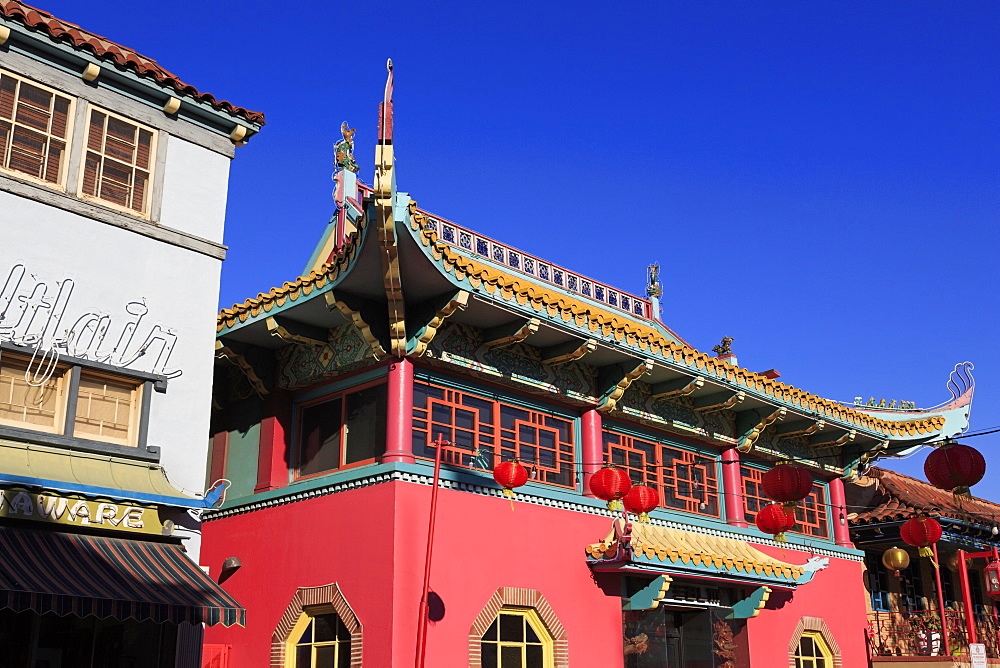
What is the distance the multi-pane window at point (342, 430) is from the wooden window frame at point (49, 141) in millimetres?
5826

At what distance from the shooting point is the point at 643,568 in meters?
17.3

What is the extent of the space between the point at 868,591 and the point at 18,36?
22.8 metres

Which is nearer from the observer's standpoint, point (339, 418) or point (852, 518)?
point (339, 418)

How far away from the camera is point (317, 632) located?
16078mm

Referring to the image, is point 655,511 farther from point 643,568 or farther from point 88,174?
point 88,174

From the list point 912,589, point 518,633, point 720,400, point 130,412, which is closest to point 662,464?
point 720,400

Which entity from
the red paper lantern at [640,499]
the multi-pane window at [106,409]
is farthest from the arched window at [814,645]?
the multi-pane window at [106,409]

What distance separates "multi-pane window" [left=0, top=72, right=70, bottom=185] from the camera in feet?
43.5

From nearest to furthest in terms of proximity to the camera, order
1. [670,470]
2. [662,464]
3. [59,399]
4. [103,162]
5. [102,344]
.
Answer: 1. [59,399]
2. [102,344]
3. [103,162]
4. [662,464]
5. [670,470]

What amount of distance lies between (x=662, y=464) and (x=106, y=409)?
36.3ft

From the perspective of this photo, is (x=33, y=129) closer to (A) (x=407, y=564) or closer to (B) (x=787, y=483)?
(A) (x=407, y=564)

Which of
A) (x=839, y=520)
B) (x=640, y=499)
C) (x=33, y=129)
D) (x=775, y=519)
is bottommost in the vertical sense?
(x=640, y=499)

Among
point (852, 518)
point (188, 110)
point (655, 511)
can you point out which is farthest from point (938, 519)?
point (188, 110)

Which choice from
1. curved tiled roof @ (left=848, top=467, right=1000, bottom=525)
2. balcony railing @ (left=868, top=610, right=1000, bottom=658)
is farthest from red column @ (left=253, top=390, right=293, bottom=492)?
curved tiled roof @ (left=848, top=467, right=1000, bottom=525)
